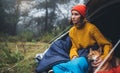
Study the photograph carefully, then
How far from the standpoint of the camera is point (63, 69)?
4.38 m

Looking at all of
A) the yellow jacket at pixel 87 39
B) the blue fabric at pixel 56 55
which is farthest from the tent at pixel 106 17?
the yellow jacket at pixel 87 39

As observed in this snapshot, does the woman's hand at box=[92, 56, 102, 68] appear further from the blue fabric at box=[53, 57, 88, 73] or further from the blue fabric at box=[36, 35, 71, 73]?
the blue fabric at box=[36, 35, 71, 73]

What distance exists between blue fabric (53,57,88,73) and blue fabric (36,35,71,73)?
35 centimetres

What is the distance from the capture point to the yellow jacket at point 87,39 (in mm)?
4625

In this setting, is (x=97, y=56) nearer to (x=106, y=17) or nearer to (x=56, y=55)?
(x=56, y=55)

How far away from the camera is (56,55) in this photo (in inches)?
199

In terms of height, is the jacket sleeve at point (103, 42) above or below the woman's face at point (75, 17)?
below

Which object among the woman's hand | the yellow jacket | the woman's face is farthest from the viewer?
the woman's face

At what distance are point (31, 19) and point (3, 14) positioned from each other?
9.34 feet

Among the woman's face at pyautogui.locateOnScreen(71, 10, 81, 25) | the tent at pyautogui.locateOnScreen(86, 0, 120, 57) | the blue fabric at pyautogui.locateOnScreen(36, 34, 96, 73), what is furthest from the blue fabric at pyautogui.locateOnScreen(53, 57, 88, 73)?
the tent at pyautogui.locateOnScreen(86, 0, 120, 57)

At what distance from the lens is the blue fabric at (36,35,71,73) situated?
→ 4.83 meters

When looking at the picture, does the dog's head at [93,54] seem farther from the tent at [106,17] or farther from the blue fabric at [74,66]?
the tent at [106,17]

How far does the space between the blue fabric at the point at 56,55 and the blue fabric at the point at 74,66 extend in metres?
0.35

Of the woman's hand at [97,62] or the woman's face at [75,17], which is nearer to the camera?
the woman's hand at [97,62]
